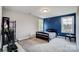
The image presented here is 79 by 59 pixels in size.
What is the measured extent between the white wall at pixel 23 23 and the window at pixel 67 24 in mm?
624

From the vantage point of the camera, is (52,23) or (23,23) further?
(52,23)

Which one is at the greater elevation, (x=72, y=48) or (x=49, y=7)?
(x=49, y=7)

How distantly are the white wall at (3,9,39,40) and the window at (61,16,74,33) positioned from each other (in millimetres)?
624

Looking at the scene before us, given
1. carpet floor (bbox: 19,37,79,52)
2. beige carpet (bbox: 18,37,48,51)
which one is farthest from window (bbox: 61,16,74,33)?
beige carpet (bbox: 18,37,48,51)

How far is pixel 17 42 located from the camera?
1.64m

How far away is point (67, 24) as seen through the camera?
1.71 meters

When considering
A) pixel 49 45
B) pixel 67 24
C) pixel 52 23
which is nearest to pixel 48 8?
pixel 52 23

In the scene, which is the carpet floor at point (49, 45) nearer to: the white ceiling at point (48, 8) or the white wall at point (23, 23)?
the white wall at point (23, 23)

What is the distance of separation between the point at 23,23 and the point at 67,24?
0.99 m

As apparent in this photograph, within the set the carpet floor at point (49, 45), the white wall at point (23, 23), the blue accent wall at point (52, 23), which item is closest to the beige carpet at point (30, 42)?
the carpet floor at point (49, 45)

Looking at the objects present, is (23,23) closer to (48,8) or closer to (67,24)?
(48,8)
